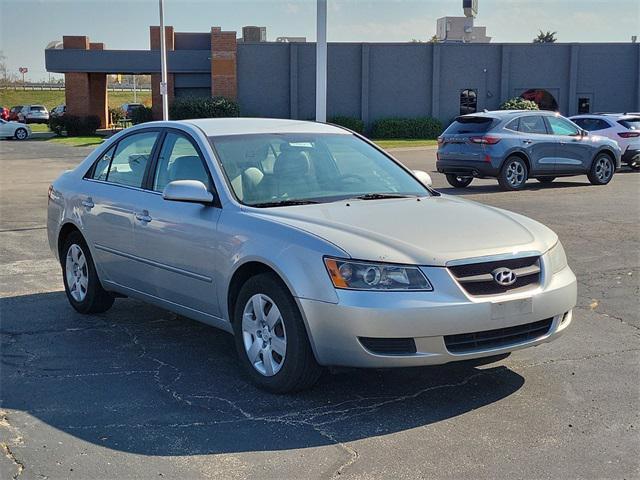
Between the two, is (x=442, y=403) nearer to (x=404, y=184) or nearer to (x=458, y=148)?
(x=404, y=184)

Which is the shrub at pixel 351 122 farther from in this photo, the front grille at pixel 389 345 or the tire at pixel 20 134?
the front grille at pixel 389 345

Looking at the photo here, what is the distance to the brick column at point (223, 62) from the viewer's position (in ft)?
138

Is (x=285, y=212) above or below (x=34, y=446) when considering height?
above

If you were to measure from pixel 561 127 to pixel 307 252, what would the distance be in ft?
49.3

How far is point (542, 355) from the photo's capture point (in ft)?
19.5

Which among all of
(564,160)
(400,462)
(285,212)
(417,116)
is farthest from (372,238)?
(417,116)

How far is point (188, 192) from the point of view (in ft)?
18.2

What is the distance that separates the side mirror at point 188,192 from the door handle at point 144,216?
573mm

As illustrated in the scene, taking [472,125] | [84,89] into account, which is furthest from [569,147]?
[84,89]

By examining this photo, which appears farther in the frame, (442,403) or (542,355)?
(542,355)

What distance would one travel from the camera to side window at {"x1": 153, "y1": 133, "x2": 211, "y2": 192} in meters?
6.00

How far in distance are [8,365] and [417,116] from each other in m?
39.8

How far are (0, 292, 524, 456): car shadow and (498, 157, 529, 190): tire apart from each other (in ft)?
39.9

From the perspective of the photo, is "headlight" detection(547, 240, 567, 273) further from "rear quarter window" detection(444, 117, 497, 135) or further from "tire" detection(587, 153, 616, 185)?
"tire" detection(587, 153, 616, 185)
